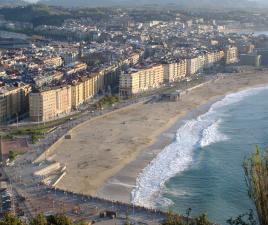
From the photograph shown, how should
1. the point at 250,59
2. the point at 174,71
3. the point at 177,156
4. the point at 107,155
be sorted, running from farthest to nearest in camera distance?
the point at 250,59, the point at 174,71, the point at 107,155, the point at 177,156

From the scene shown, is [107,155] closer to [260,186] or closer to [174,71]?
[260,186]

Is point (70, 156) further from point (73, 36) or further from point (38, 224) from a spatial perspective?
point (73, 36)

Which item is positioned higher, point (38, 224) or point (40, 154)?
point (38, 224)

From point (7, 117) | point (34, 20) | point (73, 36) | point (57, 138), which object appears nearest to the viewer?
point (57, 138)

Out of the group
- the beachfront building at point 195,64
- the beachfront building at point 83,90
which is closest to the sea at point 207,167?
the beachfront building at point 83,90

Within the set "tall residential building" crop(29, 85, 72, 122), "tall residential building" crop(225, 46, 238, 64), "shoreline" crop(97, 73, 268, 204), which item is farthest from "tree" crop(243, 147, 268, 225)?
"tall residential building" crop(225, 46, 238, 64)

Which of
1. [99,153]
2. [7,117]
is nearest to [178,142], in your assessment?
[99,153]

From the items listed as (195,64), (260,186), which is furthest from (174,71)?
(260,186)
